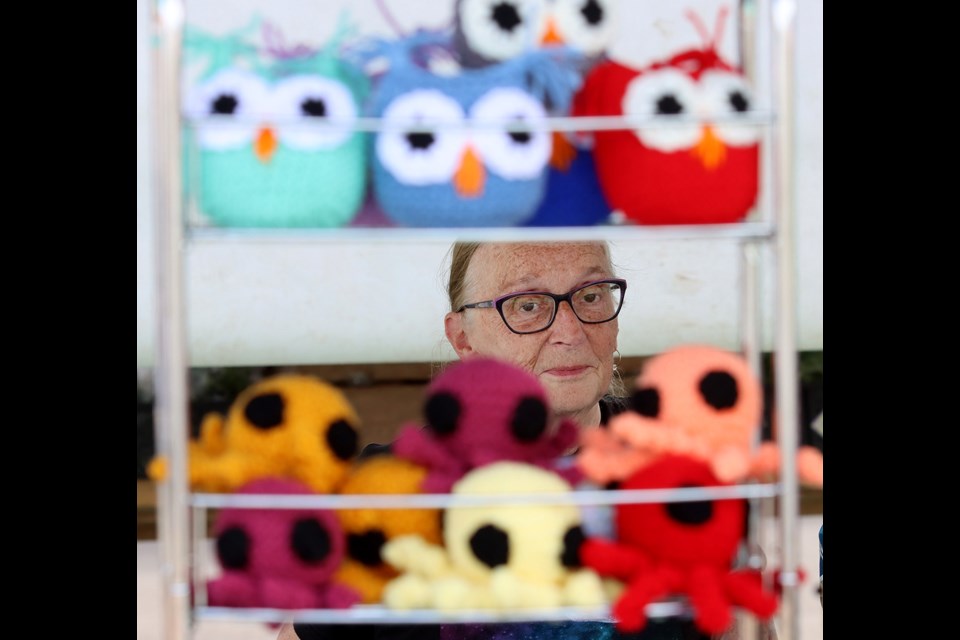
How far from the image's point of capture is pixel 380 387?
2.62 m

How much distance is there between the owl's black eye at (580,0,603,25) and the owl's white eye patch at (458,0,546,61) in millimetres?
36

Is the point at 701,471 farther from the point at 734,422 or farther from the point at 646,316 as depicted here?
the point at 646,316

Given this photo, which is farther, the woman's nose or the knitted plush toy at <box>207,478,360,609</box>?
the woman's nose

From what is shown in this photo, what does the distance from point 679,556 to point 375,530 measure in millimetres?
249

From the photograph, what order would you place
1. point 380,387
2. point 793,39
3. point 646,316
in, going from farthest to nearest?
point 380,387, point 646,316, point 793,39

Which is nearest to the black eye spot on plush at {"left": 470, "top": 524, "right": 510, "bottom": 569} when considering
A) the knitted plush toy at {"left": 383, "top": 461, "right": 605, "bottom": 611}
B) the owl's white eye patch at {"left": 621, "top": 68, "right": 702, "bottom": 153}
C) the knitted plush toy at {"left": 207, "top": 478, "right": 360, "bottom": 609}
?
the knitted plush toy at {"left": 383, "top": 461, "right": 605, "bottom": 611}

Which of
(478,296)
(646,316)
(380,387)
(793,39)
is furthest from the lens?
(380,387)

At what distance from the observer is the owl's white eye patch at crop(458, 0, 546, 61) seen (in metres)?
0.87

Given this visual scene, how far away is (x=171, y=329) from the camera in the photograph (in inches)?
32.0

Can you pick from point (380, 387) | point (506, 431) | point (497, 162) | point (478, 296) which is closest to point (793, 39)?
point (497, 162)

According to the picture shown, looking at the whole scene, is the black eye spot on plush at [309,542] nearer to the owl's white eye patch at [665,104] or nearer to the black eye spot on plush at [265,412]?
the black eye spot on plush at [265,412]

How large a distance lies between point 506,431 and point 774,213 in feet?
0.90

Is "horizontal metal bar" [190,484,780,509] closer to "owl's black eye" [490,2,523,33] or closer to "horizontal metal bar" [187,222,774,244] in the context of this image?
"horizontal metal bar" [187,222,774,244]

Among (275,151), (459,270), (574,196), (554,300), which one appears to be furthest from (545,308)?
(275,151)
